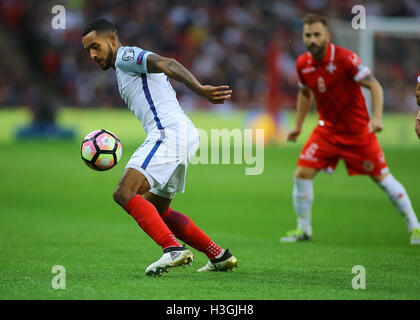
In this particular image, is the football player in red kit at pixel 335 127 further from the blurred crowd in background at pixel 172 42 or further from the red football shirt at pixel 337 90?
the blurred crowd in background at pixel 172 42

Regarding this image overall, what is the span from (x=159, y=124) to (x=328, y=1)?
86.0 ft

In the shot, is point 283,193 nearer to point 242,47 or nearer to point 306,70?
point 306,70

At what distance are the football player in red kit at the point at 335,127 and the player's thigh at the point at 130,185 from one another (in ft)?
9.24

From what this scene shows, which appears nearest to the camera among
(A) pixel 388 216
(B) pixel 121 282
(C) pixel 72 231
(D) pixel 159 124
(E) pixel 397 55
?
(B) pixel 121 282

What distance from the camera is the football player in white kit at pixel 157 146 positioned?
560 cm

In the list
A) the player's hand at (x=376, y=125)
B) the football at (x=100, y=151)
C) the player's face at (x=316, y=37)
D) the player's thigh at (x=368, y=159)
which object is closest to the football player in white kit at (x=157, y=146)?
the football at (x=100, y=151)

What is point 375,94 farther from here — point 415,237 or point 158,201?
point 158,201

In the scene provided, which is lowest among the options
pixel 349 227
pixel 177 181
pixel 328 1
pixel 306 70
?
pixel 349 227

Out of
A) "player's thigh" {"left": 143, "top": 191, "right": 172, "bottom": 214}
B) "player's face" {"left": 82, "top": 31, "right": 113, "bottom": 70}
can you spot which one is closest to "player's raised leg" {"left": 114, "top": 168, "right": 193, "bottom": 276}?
"player's thigh" {"left": 143, "top": 191, "right": 172, "bottom": 214}

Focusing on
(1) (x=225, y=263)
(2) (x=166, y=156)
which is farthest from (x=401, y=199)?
(2) (x=166, y=156)

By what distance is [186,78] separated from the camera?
217 inches

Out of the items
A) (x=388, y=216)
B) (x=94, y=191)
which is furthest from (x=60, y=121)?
(x=388, y=216)

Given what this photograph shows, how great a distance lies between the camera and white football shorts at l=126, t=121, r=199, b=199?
5.77 metres

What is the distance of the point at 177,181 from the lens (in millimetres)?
6070
